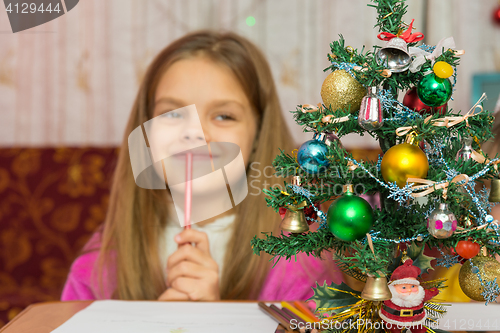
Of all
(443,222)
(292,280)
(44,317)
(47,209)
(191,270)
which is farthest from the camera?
(47,209)

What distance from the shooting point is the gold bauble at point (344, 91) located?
600 mm

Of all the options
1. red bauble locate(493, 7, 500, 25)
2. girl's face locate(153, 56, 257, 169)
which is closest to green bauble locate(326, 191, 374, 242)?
girl's face locate(153, 56, 257, 169)

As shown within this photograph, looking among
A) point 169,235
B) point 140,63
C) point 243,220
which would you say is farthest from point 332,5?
point 169,235

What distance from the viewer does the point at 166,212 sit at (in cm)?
131

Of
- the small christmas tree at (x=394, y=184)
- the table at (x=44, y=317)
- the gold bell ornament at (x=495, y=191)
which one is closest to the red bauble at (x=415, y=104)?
the small christmas tree at (x=394, y=184)

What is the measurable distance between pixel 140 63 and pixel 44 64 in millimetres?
386

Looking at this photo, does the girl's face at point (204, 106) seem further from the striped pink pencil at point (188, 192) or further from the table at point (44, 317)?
the table at point (44, 317)

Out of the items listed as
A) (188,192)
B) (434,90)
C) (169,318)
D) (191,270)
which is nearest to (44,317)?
(169,318)

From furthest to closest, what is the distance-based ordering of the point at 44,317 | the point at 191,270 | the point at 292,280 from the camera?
the point at 292,280 → the point at 191,270 → the point at 44,317

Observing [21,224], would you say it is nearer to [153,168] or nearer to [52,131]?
[52,131]

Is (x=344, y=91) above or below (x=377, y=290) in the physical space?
above

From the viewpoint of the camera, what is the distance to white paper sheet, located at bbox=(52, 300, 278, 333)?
693mm

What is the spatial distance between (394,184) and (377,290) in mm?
145

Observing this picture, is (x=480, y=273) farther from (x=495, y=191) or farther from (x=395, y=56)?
(x=395, y=56)
